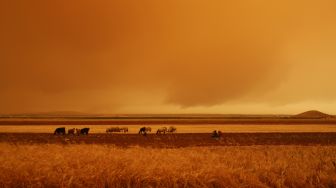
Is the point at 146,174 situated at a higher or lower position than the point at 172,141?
Answer: higher

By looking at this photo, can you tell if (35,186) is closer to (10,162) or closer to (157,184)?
(10,162)

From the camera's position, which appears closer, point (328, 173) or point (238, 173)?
point (238, 173)

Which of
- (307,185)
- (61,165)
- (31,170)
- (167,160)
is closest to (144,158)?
(167,160)

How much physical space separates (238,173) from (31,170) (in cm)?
576

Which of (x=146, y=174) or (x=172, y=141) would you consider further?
(x=172, y=141)

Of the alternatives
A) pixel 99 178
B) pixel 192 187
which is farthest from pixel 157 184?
pixel 99 178

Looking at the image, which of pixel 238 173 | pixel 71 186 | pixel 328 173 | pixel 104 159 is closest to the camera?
pixel 71 186

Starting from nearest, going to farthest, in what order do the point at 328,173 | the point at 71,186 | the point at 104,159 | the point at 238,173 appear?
the point at 71,186 → the point at 238,173 → the point at 328,173 → the point at 104,159

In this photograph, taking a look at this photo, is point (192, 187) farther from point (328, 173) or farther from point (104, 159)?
point (328, 173)

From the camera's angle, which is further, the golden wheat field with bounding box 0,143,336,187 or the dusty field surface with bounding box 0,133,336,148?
the dusty field surface with bounding box 0,133,336,148

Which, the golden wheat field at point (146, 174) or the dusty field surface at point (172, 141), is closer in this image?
the golden wheat field at point (146, 174)

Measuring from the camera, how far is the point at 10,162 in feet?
35.4

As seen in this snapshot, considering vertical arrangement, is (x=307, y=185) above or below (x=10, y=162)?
below

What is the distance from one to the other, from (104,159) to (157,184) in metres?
2.93
